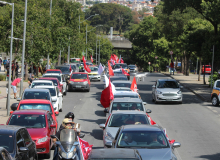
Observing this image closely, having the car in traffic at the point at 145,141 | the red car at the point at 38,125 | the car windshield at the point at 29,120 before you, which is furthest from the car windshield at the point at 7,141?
the car windshield at the point at 29,120

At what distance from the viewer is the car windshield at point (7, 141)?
8.61 meters

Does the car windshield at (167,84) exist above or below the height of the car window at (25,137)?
above

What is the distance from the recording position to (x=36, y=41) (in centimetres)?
3669

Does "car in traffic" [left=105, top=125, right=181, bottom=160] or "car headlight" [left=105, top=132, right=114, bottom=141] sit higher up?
"car in traffic" [left=105, top=125, right=181, bottom=160]

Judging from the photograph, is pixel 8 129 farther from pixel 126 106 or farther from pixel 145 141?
pixel 126 106

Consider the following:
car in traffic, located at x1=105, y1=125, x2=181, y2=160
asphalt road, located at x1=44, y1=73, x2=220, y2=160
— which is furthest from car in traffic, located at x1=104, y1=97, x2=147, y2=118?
car in traffic, located at x1=105, y1=125, x2=181, y2=160

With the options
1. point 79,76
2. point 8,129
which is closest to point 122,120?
point 8,129

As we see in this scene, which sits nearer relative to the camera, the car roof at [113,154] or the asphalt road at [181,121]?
the car roof at [113,154]

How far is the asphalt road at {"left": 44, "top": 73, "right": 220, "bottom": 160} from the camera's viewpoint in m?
13.2

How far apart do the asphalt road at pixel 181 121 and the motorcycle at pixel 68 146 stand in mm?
4138

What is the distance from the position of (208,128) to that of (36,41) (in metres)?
22.9

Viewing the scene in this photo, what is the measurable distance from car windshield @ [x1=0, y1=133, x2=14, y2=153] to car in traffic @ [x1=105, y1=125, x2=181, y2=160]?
2.14m

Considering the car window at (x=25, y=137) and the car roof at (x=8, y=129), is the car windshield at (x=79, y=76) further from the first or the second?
the car roof at (x=8, y=129)

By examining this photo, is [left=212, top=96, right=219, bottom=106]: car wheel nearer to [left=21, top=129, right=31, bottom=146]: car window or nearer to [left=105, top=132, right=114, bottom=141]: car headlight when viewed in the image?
[left=105, top=132, right=114, bottom=141]: car headlight
